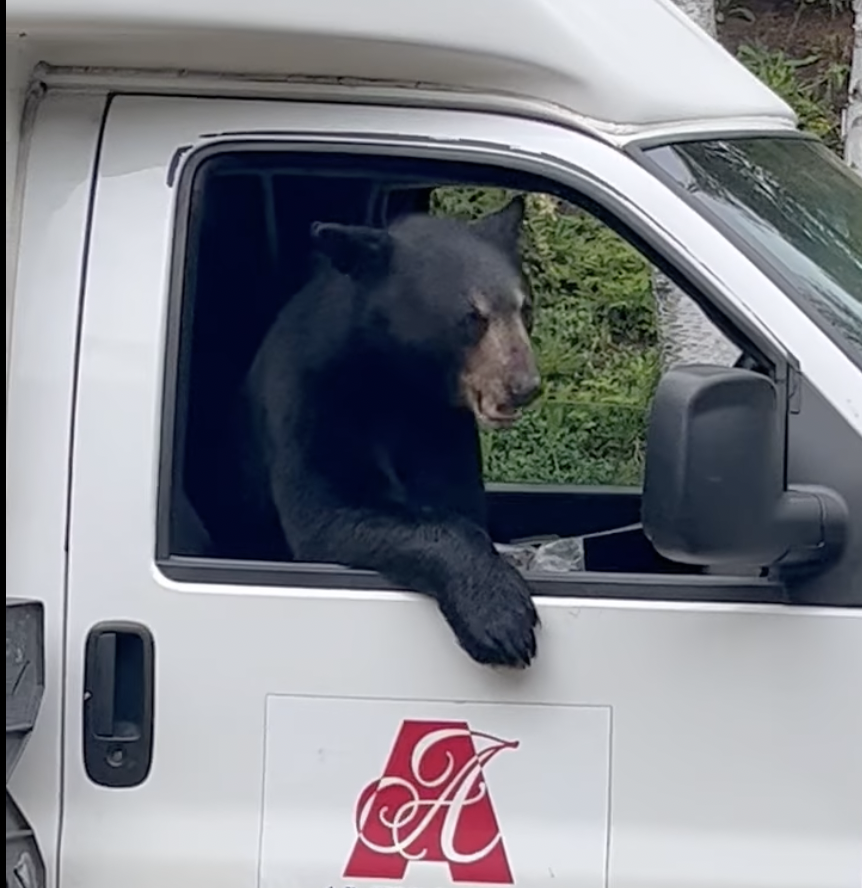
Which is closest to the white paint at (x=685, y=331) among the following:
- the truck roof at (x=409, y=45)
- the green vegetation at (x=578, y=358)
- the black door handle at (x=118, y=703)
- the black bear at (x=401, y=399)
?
the green vegetation at (x=578, y=358)

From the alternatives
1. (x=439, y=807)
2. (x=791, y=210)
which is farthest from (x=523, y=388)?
(x=439, y=807)

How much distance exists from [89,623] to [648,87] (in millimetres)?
1172

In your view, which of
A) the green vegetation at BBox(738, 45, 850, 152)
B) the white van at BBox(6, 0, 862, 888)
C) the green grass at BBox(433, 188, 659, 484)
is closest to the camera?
the white van at BBox(6, 0, 862, 888)

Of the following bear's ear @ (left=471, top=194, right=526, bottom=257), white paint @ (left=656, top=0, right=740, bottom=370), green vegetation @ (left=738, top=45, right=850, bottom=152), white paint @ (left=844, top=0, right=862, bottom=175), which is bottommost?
white paint @ (left=656, top=0, right=740, bottom=370)

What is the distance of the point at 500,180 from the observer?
2.79 meters

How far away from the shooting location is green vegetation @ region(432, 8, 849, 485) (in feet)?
10.3

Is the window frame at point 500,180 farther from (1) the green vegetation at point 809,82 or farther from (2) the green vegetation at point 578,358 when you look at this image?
(1) the green vegetation at point 809,82

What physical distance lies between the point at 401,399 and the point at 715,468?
2.81 feet

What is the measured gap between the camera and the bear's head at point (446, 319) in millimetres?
3092

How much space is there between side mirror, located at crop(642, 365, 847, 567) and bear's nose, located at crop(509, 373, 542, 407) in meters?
0.66

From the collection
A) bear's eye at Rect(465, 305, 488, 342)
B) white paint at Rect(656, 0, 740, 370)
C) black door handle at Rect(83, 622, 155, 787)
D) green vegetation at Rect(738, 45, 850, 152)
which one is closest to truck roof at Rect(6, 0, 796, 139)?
white paint at Rect(656, 0, 740, 370)

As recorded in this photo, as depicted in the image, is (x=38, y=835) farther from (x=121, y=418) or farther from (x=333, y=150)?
(x=333, y=150)

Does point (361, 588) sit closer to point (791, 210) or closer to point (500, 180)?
point (500, 180)

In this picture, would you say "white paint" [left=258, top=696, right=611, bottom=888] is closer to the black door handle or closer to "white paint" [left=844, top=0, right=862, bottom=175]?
the black door handle
